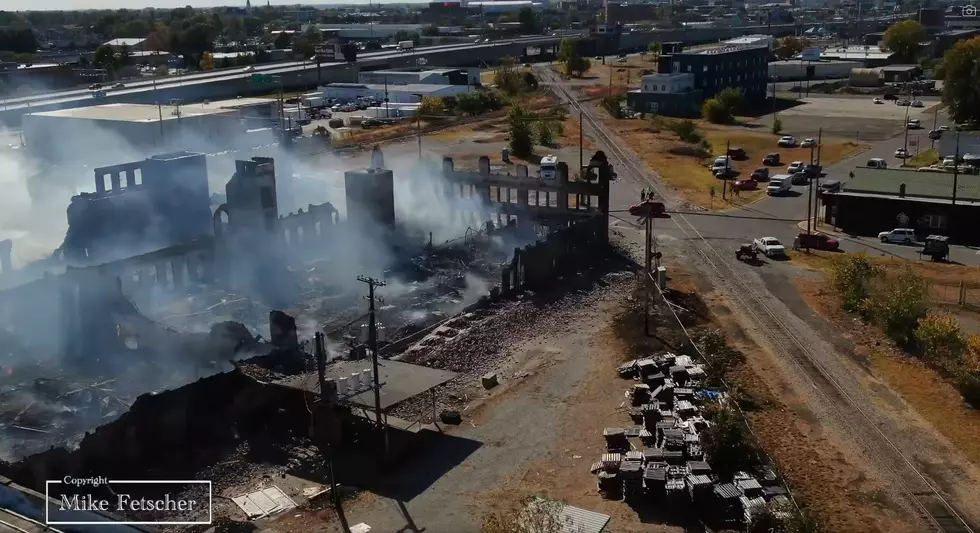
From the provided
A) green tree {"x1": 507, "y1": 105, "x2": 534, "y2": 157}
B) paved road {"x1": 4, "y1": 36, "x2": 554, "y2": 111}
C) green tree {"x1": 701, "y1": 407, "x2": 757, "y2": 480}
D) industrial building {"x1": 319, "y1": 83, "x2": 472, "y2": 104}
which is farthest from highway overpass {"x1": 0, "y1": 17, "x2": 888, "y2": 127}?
green tree {"x1": 701, "y1": 407, "x2": 757, "y2": 480}

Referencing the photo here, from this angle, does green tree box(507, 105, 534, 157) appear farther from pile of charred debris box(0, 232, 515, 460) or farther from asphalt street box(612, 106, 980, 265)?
pile of charred debris box(0, 232, 515, 460)

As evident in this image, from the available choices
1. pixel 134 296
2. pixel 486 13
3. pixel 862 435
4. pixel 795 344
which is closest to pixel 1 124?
pixel 134 296

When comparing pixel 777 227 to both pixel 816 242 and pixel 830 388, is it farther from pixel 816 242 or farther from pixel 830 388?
pixel 830 388

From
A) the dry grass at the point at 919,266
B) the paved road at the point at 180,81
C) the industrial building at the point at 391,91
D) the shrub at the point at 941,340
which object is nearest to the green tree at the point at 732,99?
the industrial building at the point at 391,91

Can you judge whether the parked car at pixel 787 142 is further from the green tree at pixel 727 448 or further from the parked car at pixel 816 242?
the green tree at pixel 727 448

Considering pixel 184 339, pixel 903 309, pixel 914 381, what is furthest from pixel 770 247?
pixel 184 339
